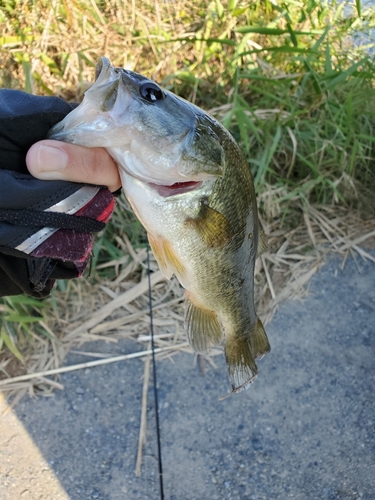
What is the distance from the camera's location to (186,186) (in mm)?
1269

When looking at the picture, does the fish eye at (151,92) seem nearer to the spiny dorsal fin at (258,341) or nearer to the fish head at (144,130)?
the fish head at (144,130)

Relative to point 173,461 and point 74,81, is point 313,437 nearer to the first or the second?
point 173,461

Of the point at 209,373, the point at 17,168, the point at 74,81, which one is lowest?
the point at 209,373

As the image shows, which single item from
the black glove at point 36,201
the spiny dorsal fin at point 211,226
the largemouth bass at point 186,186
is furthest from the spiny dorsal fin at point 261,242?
Answer: the black glove at point 36,201

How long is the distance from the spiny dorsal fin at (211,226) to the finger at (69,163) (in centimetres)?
30

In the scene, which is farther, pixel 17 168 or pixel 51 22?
pixel 51 22

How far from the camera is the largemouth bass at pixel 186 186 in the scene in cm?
111

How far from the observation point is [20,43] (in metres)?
2.72

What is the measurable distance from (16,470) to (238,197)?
6.24 ft

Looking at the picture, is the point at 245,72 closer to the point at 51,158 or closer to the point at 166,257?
the point at 166,257

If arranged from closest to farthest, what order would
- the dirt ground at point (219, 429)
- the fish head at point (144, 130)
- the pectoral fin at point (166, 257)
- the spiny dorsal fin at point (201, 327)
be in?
1. the fish head at point (144, 130)
2. the pectoral fin at point (166, 257)
3. the spiny dorsal fin at point (201, 327)
4. the dirt ground at point (219, 429)

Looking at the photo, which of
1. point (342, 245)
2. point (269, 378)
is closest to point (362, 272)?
point (342, 245)

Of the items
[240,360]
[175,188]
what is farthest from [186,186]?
[240,360]

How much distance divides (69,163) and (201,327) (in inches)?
30.7
